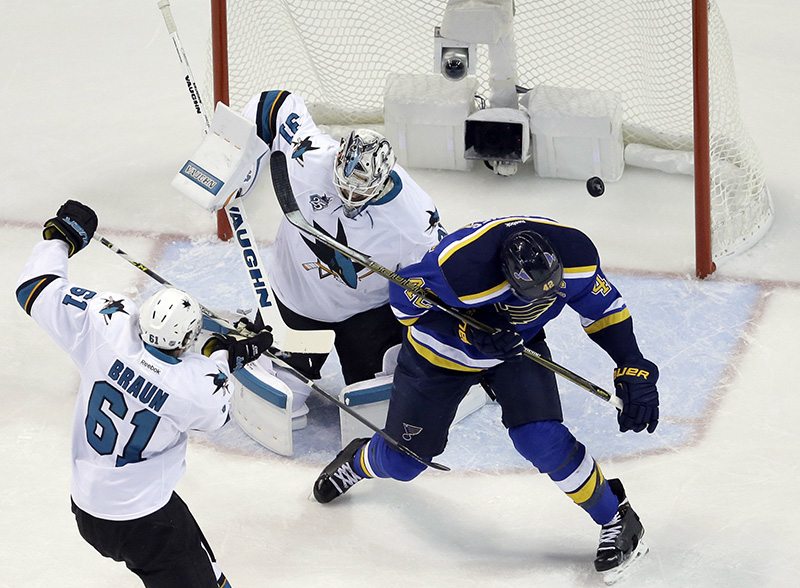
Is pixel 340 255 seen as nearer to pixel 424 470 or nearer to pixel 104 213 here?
pixel 424 470

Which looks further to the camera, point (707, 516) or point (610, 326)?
point (707, 516)

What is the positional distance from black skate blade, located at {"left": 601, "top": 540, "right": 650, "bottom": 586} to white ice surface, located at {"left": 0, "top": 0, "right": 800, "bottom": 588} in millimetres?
25

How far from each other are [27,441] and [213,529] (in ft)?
2.34

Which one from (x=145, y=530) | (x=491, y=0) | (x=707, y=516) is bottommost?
(x=707, y=516)

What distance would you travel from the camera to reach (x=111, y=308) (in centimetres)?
328

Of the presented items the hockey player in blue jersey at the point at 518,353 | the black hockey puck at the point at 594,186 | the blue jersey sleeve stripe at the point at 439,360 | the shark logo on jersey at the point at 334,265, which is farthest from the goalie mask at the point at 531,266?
the black hockey puck at the point at 594,186

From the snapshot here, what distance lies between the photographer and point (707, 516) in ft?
13.3

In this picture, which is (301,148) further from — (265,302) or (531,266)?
(531,266)

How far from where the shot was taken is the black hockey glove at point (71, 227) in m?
3.52

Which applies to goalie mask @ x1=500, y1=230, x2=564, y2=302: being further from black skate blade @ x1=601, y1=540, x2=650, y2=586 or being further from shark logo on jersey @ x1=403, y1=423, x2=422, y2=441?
black skate blade @ x1=601, y1=540, x2=650, y2=586

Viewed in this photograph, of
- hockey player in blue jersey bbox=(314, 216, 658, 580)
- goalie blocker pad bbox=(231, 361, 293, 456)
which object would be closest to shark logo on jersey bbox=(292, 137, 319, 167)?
hockey player in blue jersey bbox=(314, 216, 658, 580)

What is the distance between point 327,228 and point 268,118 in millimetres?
398

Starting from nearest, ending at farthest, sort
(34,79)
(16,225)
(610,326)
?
(610,326) → (16,225) → (34,79)

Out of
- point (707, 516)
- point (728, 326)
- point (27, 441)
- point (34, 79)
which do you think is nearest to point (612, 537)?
point (707, 516)
